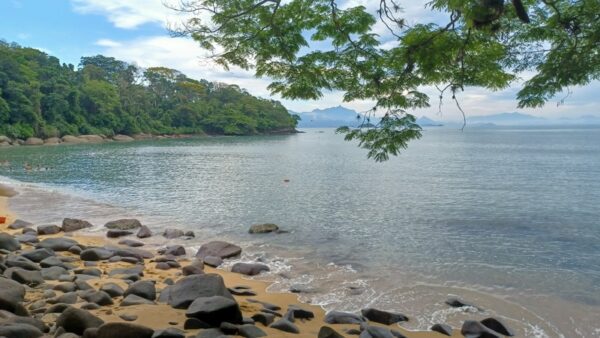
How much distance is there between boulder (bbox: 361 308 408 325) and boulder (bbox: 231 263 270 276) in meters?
4.17

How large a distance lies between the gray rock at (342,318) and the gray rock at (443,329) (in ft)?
4.62

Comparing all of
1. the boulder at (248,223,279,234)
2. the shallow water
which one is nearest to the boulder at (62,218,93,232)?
the shallow water

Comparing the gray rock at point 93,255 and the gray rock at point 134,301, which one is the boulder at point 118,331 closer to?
the gray rock at point 134,301

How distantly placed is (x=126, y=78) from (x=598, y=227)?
12397 cm

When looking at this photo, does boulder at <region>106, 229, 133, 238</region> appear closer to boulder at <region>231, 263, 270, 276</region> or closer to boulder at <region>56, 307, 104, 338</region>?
boulder at <region>231, 263, 270, 276</region>

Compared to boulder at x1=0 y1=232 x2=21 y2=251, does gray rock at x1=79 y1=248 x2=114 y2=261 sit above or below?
below

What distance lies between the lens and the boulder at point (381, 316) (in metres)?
9.16

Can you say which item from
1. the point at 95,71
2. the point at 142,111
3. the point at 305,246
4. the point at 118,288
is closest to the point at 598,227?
the point at 305,246

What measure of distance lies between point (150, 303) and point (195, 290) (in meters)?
0.83

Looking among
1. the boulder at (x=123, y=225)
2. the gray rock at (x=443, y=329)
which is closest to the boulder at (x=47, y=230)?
the boulder at (x=123, y=225)

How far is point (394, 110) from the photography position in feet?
25.0

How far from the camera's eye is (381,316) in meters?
9.19

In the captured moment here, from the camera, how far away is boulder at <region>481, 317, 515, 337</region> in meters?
8.91

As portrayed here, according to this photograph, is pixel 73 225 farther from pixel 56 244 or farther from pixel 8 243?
pixel 8 243
